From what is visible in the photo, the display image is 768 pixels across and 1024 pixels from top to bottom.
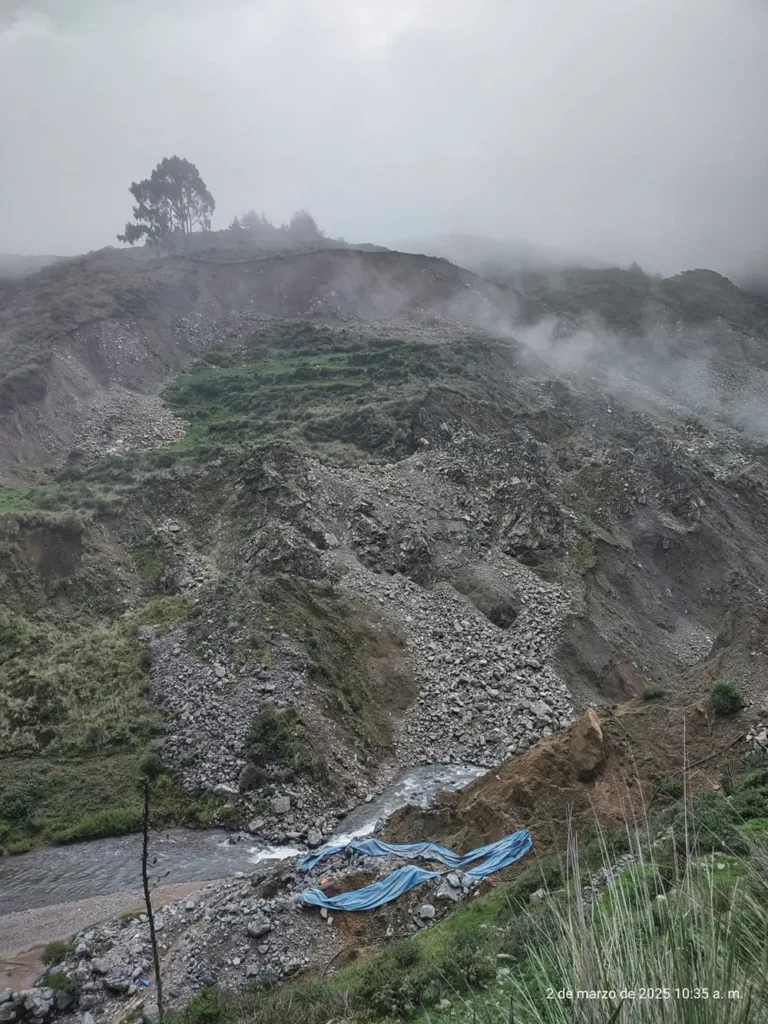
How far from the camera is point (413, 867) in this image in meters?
14.2

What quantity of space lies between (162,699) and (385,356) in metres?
37.9

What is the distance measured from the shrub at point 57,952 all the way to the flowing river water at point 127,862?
2393 mm

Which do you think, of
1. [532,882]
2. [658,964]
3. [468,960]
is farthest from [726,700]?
[658,964]

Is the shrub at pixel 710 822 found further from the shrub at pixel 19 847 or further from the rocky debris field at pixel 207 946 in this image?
the shrub at pixel 19 847

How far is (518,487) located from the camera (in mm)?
36844

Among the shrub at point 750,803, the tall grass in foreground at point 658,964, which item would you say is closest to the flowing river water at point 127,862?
the shrub at point 750,803

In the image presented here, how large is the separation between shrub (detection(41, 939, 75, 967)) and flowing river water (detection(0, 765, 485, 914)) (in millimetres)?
2393

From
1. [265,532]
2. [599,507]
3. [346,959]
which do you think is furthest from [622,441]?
[346,959]

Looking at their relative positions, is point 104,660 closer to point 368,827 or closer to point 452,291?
point 368,827

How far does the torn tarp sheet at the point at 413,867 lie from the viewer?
1357 cm

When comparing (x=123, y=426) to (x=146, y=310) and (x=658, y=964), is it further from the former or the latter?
(x=658, y=964)

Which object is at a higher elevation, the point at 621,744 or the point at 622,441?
the point at 622,441

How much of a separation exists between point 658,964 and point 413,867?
13.0 meters

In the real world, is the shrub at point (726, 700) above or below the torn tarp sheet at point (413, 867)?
above
